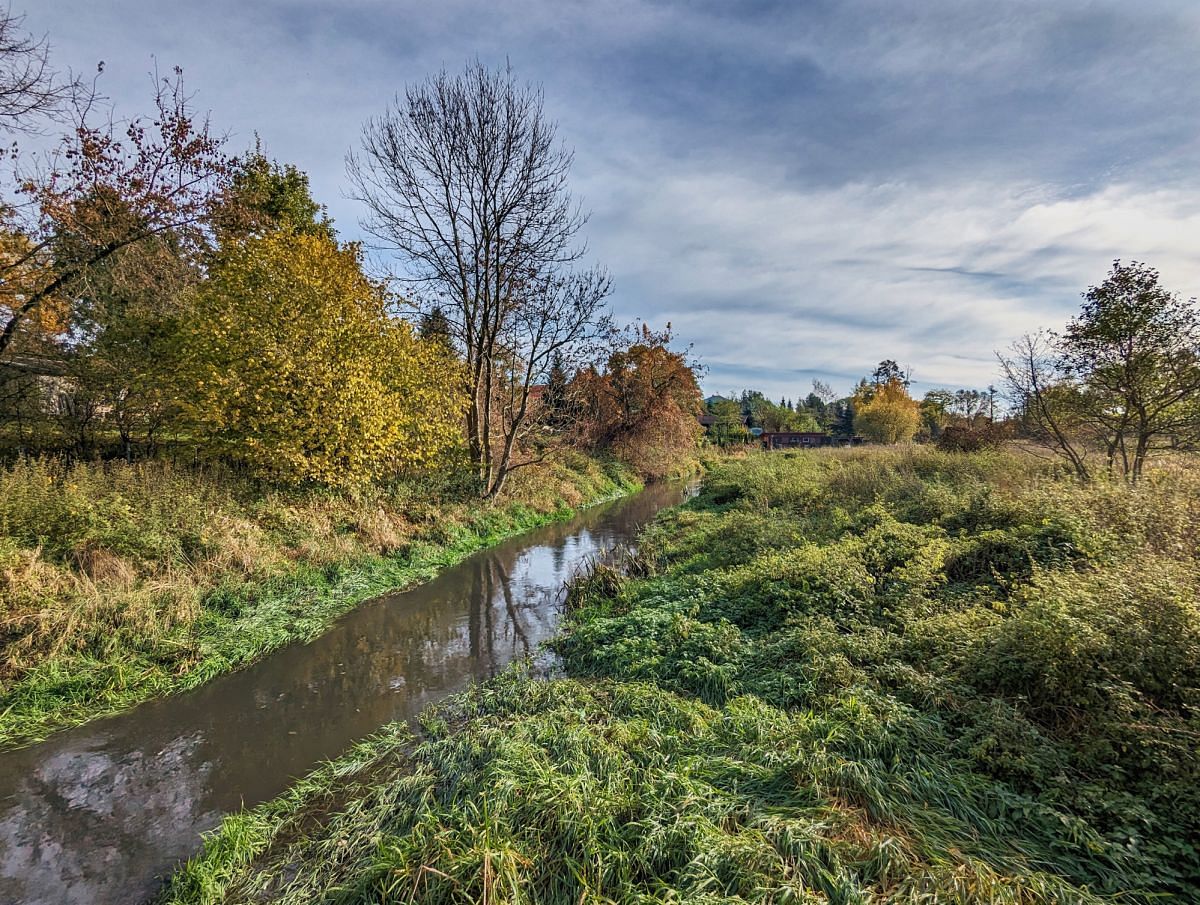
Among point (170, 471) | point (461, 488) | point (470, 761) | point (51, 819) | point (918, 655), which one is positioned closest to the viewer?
point (51, 819)

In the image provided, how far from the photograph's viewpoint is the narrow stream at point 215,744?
3.57 meters

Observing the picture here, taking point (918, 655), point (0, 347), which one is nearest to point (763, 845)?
point (918, 655)

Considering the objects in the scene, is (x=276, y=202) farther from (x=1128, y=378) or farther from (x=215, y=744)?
(x=1128, y=378)

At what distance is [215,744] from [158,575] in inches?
139

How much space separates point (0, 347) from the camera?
8562mm

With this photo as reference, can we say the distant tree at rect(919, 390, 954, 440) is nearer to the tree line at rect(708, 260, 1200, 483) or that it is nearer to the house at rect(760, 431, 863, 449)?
the house at rect(760, 431, 863, 449)

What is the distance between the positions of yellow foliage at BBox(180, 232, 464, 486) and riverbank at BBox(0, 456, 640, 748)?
1057mm

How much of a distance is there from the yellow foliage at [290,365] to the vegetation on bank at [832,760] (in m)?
7.58

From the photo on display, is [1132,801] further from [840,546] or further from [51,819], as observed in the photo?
[51,819]

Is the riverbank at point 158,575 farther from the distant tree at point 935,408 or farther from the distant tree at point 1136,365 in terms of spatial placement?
the distant tree at point 935,408

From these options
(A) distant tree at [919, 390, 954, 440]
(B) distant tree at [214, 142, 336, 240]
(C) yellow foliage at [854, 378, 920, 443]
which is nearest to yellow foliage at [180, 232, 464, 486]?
(B) distant tree at [214, 142, 336, 240]

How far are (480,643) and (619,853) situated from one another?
207 inches

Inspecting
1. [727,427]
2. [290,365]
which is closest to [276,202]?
[290,365]

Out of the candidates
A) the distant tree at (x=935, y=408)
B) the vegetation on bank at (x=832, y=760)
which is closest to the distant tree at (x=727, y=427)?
the distant tree at (x=935, y=408)
